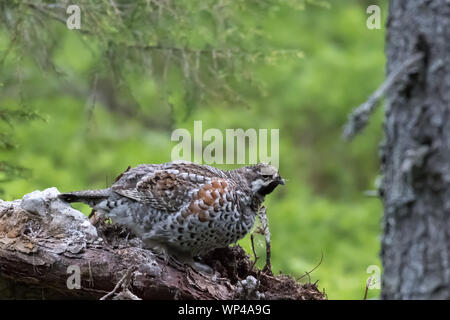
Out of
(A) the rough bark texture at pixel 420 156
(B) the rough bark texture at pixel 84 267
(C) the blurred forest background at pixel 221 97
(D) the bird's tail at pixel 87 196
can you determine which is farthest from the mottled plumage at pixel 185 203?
(A) the rough bark texture at pixel 420 156

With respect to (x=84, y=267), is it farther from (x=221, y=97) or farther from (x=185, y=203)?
(x=221, y=97)

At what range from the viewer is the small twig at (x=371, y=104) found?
2654 millimetres

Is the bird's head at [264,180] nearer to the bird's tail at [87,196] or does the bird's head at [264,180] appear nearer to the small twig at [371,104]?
the bird's tail at [87,196]

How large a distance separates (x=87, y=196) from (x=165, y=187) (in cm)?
59

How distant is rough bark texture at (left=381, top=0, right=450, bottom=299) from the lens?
8.68 ft

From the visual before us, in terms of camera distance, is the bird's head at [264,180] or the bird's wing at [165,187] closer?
the bird's wing at [165,187]

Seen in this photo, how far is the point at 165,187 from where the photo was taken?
4324mm

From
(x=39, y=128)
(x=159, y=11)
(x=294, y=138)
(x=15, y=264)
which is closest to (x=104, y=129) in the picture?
(x=39, y=128)

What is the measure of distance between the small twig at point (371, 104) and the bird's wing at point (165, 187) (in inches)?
70.2

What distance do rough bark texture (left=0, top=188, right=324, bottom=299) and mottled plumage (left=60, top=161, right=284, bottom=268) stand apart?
6.3 inches

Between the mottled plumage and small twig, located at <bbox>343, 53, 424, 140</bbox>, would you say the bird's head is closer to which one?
the mottled plumage

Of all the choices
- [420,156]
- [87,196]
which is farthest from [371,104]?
[87,196]

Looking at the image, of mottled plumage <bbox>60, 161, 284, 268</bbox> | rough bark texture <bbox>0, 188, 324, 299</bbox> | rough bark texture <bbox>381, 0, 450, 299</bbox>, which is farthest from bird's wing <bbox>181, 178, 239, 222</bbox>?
rough bark texture <bbox>381, 0, 450, 299</bbox>
